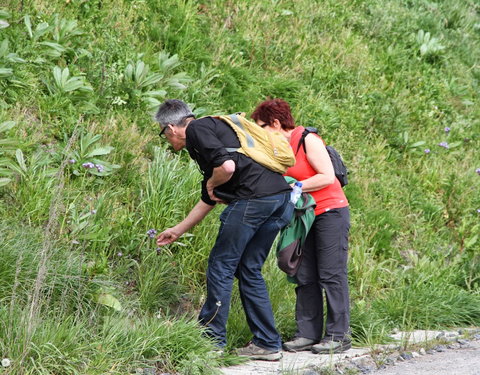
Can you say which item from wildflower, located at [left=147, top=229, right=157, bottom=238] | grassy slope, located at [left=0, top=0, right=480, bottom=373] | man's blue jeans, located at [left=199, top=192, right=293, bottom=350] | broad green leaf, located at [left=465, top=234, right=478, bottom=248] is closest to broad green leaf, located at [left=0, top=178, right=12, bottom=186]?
grassy slope, located at [left=0, top=0, right=480, bottom=373]

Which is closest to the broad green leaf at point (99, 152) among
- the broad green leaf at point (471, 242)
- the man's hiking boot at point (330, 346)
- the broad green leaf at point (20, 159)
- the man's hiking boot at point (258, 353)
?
the broad green leaf at point (20, 159)

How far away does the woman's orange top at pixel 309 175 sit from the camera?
6199mm

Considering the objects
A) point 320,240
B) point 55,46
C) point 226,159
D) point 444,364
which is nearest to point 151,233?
point 320,240

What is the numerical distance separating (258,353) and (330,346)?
653mm

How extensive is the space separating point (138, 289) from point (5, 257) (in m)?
1.29

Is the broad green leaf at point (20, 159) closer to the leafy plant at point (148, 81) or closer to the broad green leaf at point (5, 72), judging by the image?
the broad green leaf at point (5, 72)

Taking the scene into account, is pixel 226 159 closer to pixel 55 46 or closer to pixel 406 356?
pixel 406 356

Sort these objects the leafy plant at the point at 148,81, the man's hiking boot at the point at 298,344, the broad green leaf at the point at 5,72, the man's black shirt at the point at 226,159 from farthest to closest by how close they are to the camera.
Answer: the leafy plant at the point at 148,81
the broad green leaf at the point at 5,72
the man's hiking boot at the point at 298,344
the man's black shirt at the point at 226,159

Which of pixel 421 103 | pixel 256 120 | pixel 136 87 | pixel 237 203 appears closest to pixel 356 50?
pixel 421 103

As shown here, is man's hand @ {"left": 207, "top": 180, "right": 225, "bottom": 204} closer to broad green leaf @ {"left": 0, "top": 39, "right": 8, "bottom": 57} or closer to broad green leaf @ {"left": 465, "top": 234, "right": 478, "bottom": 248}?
broad green leaf @ {"left": 0, "top": 39, "right": 8, "bottom": 57}

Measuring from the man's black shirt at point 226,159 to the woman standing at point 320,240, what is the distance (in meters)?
0.44

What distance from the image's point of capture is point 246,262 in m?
5.80

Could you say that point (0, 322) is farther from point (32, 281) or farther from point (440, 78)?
point (440, 78)

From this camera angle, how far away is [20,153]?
6695mm
